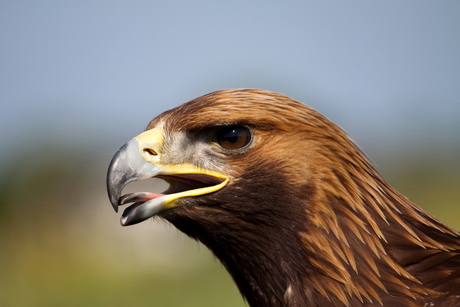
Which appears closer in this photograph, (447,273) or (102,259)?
(447,273)


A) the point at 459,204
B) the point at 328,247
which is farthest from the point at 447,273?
the point at 459,204

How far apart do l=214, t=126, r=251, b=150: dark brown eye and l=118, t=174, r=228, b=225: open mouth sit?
0.16 m

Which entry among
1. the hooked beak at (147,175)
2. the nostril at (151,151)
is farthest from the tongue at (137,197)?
the nostril at (151,151)

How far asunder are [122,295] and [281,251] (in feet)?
23.5

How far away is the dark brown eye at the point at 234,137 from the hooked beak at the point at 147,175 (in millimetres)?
144

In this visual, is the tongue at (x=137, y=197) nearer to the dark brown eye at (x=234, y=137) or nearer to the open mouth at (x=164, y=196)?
the open mouth at (x=164, y=196)

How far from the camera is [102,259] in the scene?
10453 millimetres

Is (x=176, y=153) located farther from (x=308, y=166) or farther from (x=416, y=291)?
(x=416, y=291)

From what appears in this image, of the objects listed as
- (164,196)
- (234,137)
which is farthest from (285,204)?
(164,196)

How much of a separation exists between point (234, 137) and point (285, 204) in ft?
1.22

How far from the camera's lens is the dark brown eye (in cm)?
227

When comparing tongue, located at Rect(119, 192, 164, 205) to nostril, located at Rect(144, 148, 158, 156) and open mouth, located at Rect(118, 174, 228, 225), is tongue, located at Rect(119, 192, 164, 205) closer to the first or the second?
open mouth, located at Rect(118, 174, 228, 225)

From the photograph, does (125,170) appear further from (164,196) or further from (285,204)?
(285,204)

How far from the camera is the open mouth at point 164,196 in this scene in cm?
222
